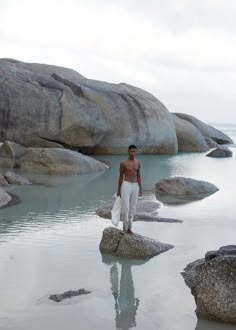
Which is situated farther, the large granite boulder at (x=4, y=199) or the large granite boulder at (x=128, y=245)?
the large granite boulder at (x=4, y=199)

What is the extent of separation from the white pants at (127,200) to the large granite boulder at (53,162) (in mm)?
11742

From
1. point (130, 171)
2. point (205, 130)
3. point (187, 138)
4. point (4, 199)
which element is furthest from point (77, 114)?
point (205, 130)

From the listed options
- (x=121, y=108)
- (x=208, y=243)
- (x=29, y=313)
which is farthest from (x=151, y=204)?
(x=121, y=108)

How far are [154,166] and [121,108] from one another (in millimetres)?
5797

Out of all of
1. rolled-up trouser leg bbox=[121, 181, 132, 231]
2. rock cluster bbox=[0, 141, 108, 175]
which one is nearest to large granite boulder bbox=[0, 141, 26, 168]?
rock cluster bbox=[0, 141, 108, 175]

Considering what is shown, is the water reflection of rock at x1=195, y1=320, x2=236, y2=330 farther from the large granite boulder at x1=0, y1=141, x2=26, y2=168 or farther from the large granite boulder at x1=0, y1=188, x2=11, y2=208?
the large granite boulder at x1=0, y1=141, x2=26, y2=168

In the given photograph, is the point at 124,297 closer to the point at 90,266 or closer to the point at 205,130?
the point at 90,266

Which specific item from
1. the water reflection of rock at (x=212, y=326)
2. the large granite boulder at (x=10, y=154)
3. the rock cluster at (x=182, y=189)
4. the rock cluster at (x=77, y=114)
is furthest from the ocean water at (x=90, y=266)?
the rock cluster at (x=77, y=114)

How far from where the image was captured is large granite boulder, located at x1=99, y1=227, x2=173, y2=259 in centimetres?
986

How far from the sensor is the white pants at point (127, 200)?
33.2 feet

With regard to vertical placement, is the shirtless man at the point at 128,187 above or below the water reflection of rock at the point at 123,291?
above

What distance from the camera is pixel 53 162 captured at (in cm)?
2209

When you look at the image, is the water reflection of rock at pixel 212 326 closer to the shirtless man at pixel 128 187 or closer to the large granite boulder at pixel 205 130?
the shirtless man at pixel 128 187

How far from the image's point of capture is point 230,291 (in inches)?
276
